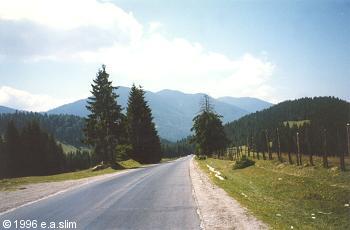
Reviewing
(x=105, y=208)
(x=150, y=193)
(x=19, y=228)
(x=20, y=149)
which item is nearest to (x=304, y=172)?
(x=150, y=193)

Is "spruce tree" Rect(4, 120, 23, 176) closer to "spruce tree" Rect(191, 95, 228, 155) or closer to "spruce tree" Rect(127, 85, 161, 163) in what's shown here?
"spruce tree" Rect(127, 85, 161, 163)

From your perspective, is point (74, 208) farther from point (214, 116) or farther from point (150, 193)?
point (214, 116)

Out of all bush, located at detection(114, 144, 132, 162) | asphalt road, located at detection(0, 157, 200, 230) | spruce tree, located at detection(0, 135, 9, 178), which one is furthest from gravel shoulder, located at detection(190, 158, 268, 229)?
spruce tree, located at detection(0, 135, 9, 178)

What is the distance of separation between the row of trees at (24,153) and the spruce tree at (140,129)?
79.2 ft

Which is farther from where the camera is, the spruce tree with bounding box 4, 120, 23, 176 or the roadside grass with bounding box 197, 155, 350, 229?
the spruce tree with bounding box 4, 120, 23, 176

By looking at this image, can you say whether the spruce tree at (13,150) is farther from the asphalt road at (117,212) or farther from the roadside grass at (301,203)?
the asphalt road at (117,212)

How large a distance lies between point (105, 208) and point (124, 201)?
83.7 inches

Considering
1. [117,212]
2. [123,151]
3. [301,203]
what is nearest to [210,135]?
[123,151]

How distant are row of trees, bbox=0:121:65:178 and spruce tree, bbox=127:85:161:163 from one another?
79.2 ft

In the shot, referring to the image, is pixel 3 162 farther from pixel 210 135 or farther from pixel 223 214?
pixel 223 214

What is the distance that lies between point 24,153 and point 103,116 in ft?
116

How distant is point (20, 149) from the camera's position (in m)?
85.4

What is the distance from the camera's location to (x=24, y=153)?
85.4 m

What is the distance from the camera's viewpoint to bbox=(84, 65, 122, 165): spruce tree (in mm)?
57875
